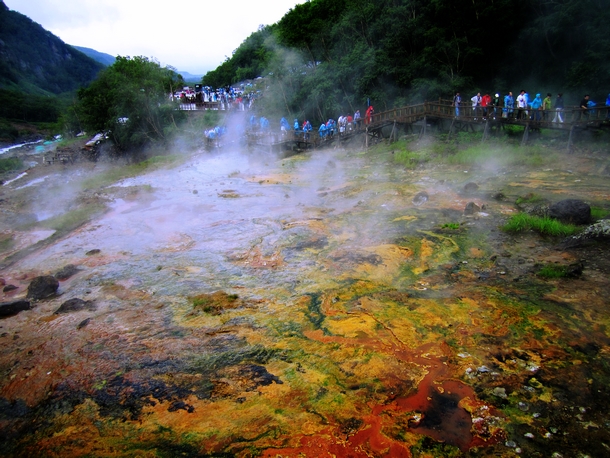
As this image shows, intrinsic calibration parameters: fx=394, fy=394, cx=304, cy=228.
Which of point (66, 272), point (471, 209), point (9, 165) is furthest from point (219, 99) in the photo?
point (471, 209)

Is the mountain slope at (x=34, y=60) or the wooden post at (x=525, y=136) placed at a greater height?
the mountain slope at (x=34, y=60)

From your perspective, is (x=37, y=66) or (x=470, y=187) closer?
(x=470, y=187)

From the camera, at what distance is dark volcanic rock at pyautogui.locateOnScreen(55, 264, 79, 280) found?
849cm

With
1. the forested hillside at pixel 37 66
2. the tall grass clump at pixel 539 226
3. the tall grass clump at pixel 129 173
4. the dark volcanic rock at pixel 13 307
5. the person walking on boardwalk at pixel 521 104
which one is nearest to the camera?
the dark volcanic rock at pixel 13 307

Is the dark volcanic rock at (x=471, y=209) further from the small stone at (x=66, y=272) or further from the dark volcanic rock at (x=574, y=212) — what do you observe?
the small stone at (x=66, y=272)

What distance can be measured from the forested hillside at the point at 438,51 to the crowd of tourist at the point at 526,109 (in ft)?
6.62

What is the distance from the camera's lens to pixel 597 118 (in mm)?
12633

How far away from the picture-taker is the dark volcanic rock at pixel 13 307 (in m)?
7.00

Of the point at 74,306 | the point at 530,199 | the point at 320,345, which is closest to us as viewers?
the point at 320,345

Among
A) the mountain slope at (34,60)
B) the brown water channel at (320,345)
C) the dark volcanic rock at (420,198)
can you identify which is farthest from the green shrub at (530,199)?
the mountain slope at (34,60)

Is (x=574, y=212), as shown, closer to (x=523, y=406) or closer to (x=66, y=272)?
(x=523, y=406)

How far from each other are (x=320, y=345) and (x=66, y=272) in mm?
6351

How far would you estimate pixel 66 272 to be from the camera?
859 cm

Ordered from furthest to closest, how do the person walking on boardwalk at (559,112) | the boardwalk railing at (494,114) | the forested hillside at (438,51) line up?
the forested hillside at (438,51) < the person walking on boardwalk at (559,112) < the boardwalk railing at (494,114)
